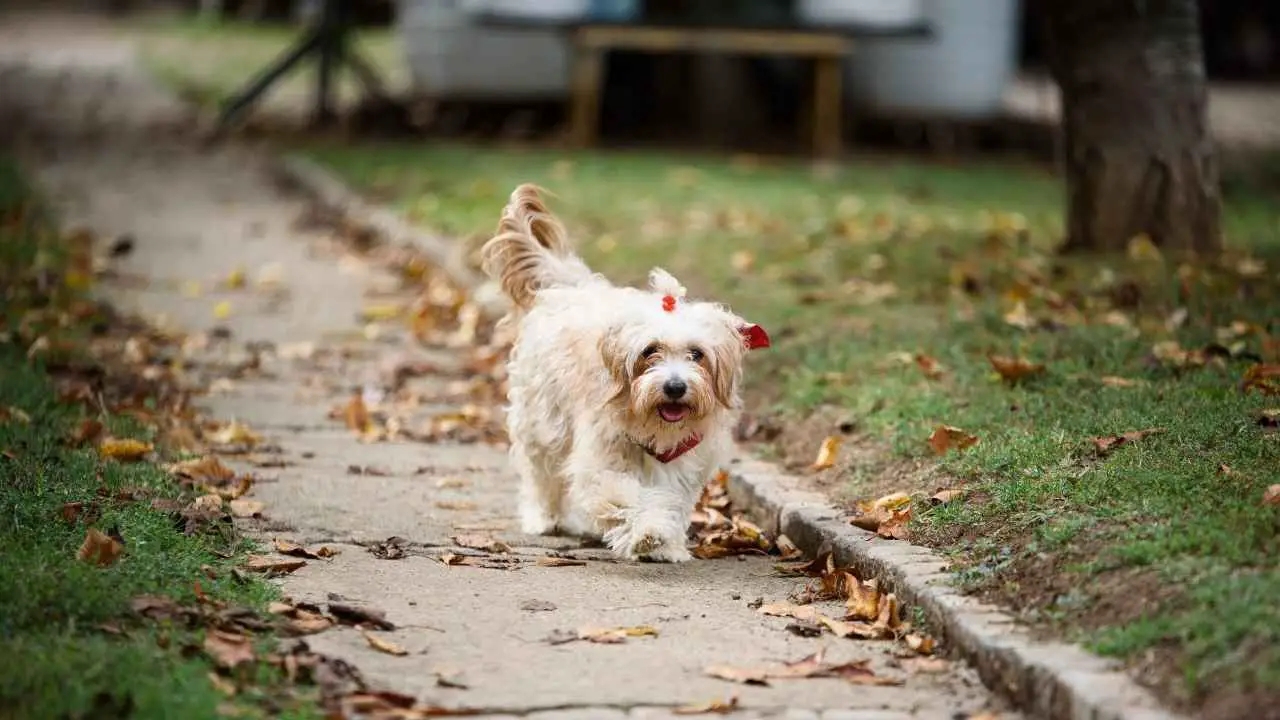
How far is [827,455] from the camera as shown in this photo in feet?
24.1

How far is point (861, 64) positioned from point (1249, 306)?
10830mm

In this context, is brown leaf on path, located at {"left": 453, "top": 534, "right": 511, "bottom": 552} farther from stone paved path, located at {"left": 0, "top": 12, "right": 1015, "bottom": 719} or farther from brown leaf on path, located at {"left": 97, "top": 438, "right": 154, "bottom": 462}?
brown leaf on path, located at {"left": 97, "top": 438, "right": 154, "bottom": 462}

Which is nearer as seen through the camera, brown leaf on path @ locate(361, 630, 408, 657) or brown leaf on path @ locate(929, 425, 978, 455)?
brown leaf on path @ locate(361, 630, 408, 657)

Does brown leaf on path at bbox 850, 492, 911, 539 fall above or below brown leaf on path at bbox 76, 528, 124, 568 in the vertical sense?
below

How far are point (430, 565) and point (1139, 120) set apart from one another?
6.23m

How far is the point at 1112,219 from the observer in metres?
11.1

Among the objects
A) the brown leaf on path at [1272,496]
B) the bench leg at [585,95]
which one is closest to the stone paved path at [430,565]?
the brown leaf on path at [1272,496]

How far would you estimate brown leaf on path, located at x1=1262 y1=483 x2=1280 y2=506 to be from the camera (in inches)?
214

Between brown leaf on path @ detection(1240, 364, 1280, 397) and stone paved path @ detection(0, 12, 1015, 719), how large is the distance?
2121mm

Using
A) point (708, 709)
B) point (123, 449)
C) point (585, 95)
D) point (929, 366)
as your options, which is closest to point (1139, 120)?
point (929, 366)

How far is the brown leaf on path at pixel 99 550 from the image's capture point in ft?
17.9

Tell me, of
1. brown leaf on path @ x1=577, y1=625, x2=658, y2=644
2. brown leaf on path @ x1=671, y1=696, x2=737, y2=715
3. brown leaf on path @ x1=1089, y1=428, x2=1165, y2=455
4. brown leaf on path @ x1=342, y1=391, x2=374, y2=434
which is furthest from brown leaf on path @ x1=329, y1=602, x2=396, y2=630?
brown leaf on path @ x1=342, y1=391, x2=374, y2=434


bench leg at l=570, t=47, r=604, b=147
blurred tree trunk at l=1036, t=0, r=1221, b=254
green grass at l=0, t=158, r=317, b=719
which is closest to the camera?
green grass at l=0, t=158, r=317, b=719

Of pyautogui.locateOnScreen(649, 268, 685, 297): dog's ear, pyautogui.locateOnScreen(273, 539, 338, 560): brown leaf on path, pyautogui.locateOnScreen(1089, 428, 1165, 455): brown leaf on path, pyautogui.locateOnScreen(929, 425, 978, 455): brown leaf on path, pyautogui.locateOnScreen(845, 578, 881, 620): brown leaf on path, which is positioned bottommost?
pyautogui.locateOnScreen(273, 539, 338, 560): brown leaf on path
